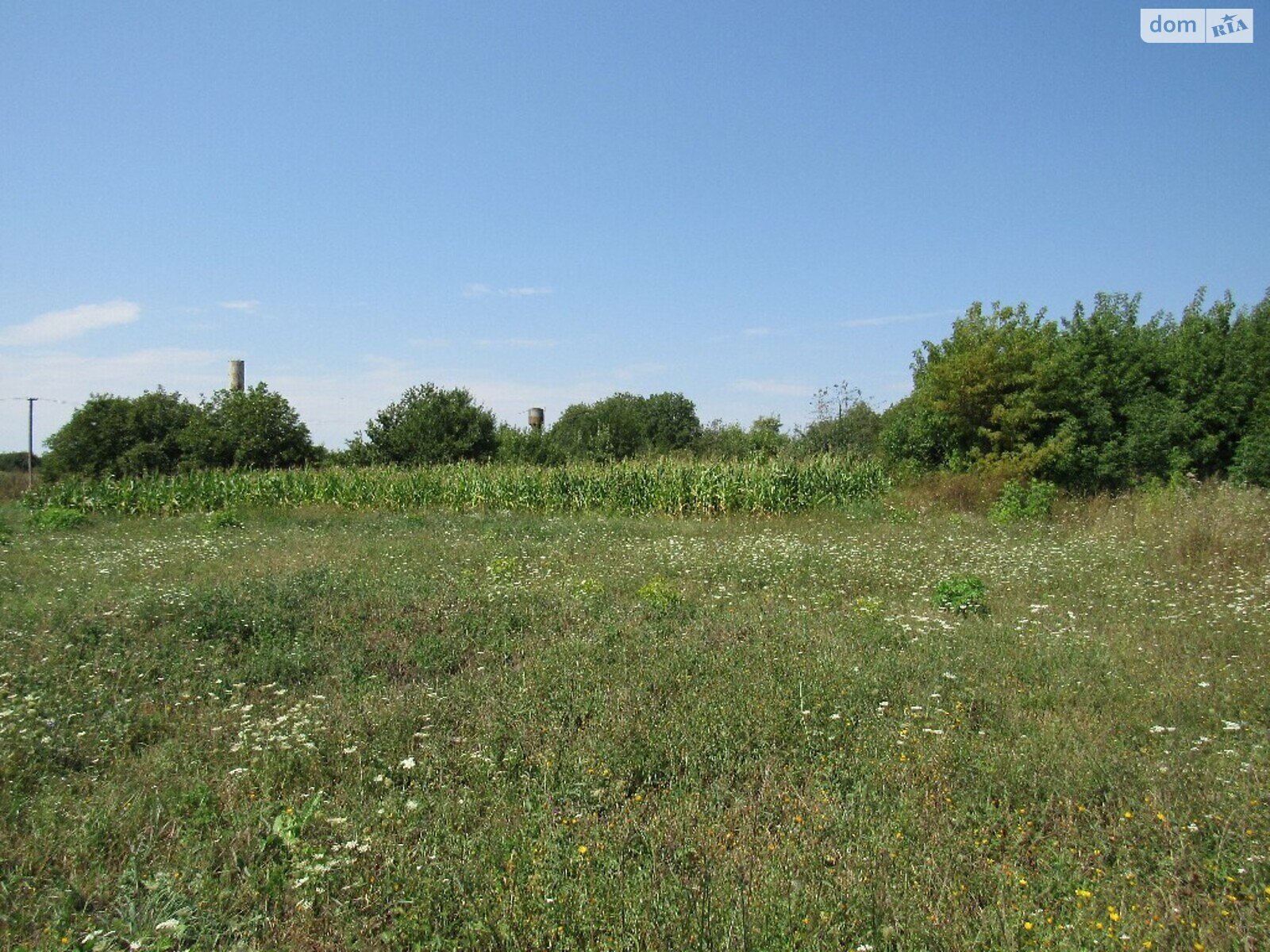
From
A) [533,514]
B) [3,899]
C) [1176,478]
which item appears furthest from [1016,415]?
[3,899]

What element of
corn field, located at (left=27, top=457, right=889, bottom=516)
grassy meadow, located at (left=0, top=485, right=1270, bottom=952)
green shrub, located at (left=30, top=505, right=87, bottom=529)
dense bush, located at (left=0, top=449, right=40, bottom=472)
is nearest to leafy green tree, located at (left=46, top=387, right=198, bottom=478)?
corn field, located at (left=27, top=457, right=889, bottom=516)

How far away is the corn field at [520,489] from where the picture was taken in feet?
74.5

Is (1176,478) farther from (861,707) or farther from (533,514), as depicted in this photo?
(861,707)

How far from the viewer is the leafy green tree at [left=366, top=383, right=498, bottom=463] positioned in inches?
1336

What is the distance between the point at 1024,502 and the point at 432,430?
23392 millimetres

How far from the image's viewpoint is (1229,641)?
7008 millimetres

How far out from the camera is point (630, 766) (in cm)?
464

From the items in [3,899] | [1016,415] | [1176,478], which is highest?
[1016,415]

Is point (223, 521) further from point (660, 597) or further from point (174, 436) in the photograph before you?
point (174, 436)

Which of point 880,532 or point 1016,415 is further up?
point 1016,415

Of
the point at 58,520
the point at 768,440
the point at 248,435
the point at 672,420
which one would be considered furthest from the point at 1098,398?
the point at 672,420

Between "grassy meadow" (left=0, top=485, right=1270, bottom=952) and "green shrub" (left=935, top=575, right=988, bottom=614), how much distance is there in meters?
0.25

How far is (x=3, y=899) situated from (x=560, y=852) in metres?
2.41

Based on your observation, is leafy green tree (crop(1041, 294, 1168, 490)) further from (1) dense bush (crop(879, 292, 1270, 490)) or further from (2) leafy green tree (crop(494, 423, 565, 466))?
(2) leafy green tree (crop(494, 423, 565, 466))
